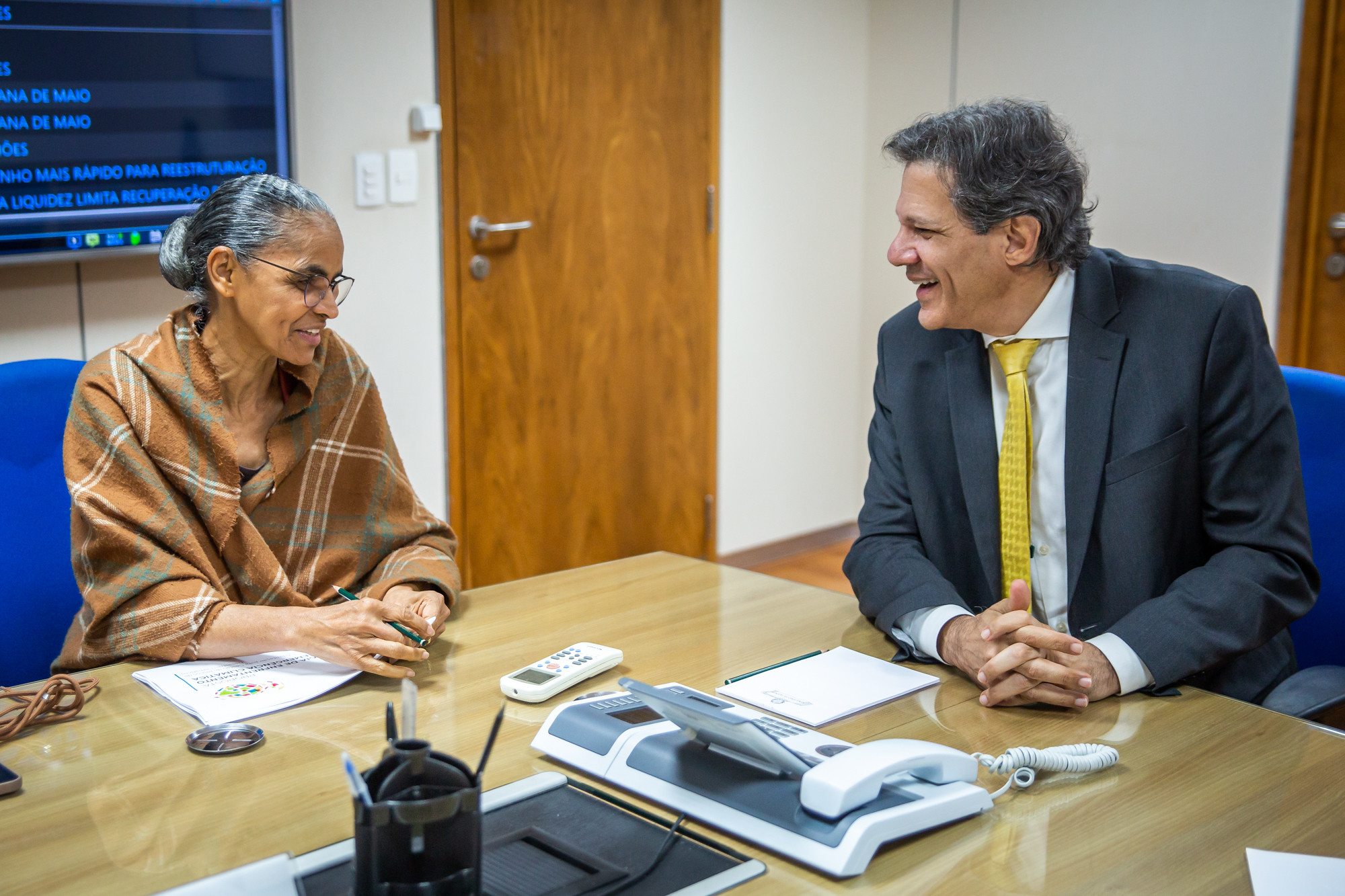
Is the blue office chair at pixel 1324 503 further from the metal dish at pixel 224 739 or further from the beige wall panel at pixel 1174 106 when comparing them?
the beige wall panel at pixel 1174 106

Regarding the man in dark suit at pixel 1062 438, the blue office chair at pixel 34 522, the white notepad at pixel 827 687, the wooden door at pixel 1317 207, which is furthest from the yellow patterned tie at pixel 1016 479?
the wooden door at pixel 1317 207

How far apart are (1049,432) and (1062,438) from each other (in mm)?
18

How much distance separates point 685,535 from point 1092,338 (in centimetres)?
254

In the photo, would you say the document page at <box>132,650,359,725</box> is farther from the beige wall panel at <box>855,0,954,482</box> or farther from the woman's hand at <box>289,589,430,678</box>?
the beige wall panel at <box>855,0,954,482</box>

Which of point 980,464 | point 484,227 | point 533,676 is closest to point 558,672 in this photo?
point 533,676

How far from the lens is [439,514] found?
3260mm

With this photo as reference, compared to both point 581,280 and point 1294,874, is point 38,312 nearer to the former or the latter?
point 581,280

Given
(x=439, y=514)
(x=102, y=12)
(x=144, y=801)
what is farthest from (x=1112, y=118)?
(x=144, y=801)

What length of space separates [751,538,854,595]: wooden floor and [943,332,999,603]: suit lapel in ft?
7.52

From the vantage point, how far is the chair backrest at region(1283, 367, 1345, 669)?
1598 mm

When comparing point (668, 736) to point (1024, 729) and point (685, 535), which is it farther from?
point (685, 535)

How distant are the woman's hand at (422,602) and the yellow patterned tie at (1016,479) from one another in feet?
2.40

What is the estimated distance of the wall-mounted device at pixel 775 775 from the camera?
3.13 ft

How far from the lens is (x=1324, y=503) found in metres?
1.60
